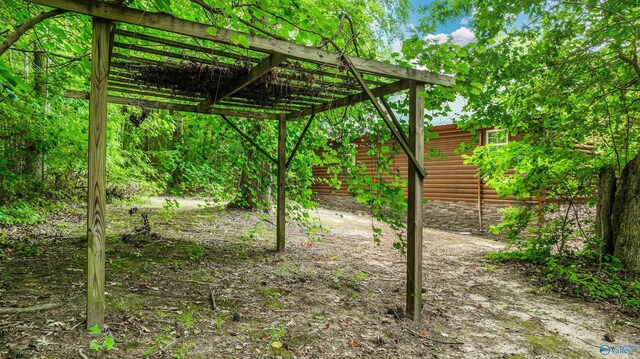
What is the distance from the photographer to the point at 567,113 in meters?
5.20

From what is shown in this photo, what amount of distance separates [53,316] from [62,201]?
6914 millimetres

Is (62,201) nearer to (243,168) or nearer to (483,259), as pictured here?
(243,168)

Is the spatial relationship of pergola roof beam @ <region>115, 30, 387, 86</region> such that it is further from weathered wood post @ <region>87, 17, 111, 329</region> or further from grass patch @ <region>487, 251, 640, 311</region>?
grass patch @ <region>487, 251, 640, 311</region>

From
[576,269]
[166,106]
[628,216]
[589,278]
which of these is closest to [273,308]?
[166,106]

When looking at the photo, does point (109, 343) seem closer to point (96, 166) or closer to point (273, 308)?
point (96, 166)

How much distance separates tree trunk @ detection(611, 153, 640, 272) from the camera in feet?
15.2

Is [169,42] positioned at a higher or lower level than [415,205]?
higher

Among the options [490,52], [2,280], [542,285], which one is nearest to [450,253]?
[542,285]

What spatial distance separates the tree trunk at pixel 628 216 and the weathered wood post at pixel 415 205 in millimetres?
3519

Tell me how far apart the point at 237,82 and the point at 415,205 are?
89.1 inches

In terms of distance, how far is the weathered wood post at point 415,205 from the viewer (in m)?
3.29

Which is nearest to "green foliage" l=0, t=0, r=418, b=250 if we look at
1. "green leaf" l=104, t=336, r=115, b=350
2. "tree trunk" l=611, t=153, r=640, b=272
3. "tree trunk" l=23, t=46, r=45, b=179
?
"tree trunk" l=23, t=46, r=45, b=179

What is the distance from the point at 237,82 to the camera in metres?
3.65
